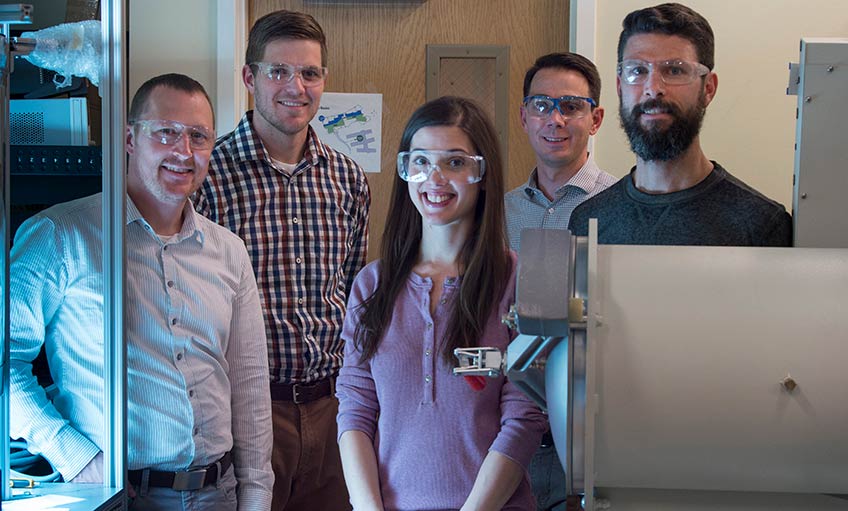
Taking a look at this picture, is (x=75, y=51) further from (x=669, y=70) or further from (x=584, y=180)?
(x=584, y=180)

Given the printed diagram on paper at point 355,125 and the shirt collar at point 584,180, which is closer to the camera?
the shirt collar at point 584,180

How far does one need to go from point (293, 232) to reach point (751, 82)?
184cm

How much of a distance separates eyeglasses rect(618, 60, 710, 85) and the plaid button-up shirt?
89 cm

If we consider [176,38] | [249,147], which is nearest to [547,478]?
[249,147]

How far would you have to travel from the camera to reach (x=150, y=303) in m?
1.70

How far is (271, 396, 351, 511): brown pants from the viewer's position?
7.09 ft

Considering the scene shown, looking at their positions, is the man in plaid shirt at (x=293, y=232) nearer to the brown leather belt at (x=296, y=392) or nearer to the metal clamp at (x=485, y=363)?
the brown leather belt at (x=296, y=392)

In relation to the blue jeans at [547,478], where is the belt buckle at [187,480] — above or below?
above

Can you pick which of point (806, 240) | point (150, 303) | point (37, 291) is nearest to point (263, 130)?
point (150, 303)

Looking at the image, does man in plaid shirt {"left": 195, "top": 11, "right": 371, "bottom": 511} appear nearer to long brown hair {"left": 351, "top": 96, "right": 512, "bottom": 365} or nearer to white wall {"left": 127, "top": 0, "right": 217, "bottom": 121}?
long brown hair {"left": 351, "top": 96, "right": 512, "bottom": 365}

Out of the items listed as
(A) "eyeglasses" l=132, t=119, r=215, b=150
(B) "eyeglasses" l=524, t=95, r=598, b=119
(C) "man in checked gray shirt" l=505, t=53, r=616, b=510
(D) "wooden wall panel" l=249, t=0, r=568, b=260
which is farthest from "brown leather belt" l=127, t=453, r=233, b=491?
(D) "wooden wall panel" l=249, t=0, r=568, b=260

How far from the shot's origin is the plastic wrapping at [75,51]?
1486 mm

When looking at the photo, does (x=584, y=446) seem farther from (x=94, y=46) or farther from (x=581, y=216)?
(x=94, y=46)

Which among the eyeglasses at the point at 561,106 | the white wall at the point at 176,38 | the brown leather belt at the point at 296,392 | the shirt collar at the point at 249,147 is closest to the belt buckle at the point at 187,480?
the brown leather belt at the point at 296,392
